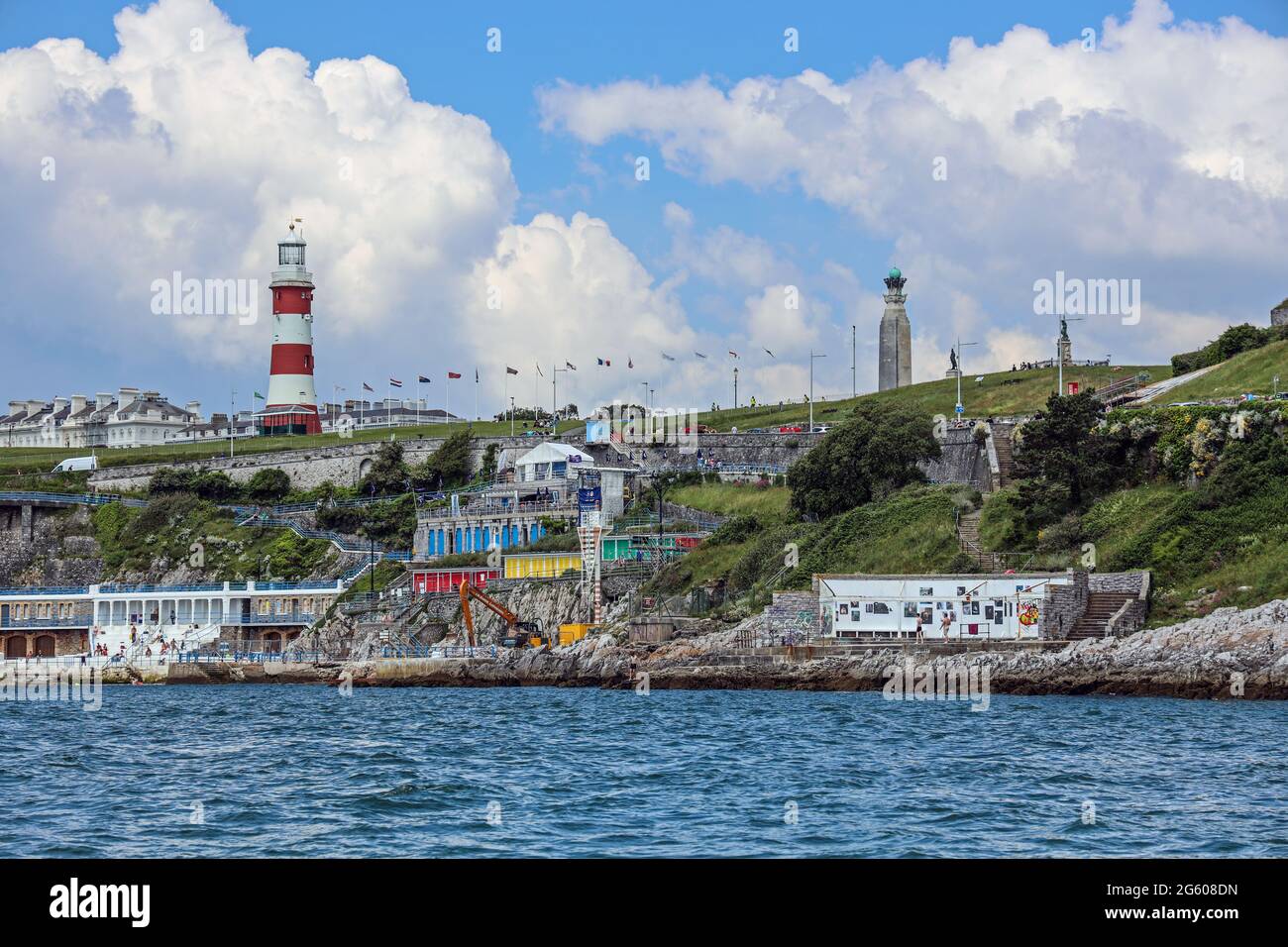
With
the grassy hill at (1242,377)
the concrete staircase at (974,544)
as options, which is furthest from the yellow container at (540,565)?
the grassy hill at (1242,377)

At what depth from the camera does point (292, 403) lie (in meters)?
123

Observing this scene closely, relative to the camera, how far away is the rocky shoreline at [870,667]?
45250mm

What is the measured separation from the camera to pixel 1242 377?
73812 millimetres

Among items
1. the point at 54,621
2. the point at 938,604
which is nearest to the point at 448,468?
the point at 54,621

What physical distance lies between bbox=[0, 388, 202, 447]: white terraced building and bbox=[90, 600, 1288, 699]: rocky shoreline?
6905cm

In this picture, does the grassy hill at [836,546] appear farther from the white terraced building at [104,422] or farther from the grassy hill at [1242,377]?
the white terraced building at [104,422]

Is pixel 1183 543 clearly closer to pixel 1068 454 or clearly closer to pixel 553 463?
pixel 1068 454

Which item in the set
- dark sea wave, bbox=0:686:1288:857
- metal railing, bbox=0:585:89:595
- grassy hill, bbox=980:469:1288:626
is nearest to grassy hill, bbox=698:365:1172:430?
grassy hill, bbox=980:469:1288:626

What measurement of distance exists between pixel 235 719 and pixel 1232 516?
1376 inches

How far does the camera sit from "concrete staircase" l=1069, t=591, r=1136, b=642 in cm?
5122
